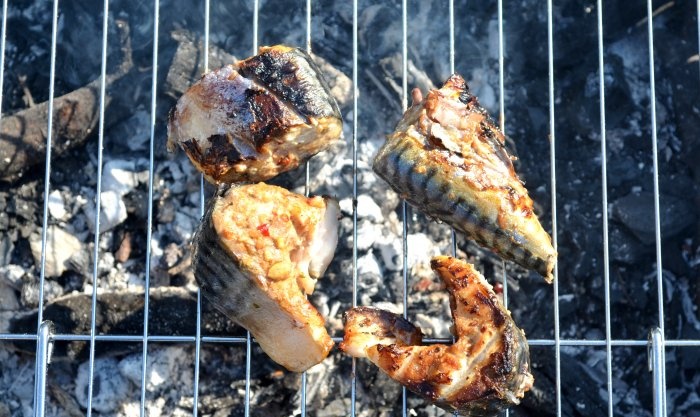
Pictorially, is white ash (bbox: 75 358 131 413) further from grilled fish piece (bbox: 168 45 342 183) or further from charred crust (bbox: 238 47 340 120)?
A: charred crust (bbox: 238 47 340 120)

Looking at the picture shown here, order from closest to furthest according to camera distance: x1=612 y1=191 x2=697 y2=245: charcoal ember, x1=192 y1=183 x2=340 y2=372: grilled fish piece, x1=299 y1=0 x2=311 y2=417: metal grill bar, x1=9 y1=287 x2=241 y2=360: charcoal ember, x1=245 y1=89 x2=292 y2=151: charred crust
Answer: x1=192 y1=183 x2=340 y2=372: grilled fish piece → x1=245 y1=89 x2=292 y2=151: charred crust → x1=299 y1=0 x2=311 y2=417: metal grill bar → x1=9 y1=287 x2=241 y2=360: charcoal ember → x1=612 y1=191 x2=697 y2=245: charcoal ember

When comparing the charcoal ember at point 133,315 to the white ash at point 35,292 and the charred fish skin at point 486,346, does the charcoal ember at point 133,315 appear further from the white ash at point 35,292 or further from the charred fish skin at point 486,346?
the charred fish skin at point 486,346

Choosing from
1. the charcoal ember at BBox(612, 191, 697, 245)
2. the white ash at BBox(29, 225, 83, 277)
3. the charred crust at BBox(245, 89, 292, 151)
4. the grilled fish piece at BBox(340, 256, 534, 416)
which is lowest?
the grilled fish piece at BBox(340, 256, 534, 416)

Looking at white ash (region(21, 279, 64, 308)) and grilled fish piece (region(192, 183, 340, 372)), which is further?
white ash (region(21, 279, 64, 308))

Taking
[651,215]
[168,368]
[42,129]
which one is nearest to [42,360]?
[168,368]

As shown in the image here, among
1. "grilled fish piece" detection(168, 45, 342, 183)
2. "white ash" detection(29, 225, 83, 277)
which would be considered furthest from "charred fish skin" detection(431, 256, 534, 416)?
"white ash" detection(29, 225, 83, 277)

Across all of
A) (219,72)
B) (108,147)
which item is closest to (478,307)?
(219,72)

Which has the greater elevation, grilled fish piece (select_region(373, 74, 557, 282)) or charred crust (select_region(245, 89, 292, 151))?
charred crust (select_region(245, 89, 292, 151))
